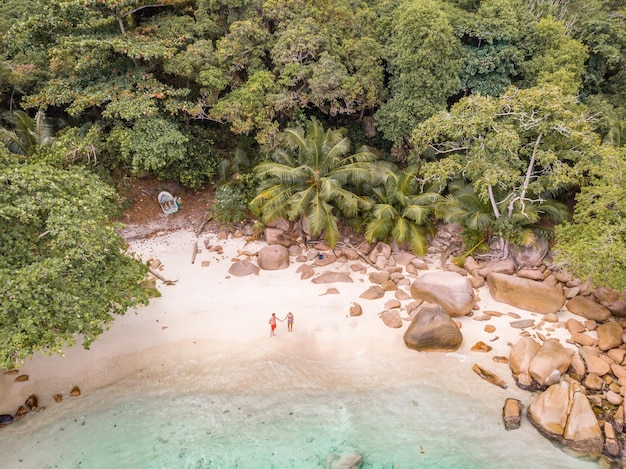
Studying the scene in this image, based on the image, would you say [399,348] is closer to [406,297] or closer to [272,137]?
[406,297]

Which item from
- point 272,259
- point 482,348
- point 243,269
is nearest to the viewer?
point 482,348

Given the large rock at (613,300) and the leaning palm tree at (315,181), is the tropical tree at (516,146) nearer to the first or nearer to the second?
the leaning palm tree at (315,181)

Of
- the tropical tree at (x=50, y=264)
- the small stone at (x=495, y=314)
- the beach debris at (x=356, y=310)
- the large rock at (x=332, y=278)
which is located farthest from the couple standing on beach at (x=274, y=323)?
the small stone at (x=495, y=314)

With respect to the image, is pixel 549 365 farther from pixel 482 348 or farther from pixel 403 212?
pixel 403 212

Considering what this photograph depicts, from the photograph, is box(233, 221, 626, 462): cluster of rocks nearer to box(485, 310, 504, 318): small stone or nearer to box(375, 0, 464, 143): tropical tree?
box(485, 310, 504, 318): small stone

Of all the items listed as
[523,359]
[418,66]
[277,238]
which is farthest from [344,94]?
[523,359]

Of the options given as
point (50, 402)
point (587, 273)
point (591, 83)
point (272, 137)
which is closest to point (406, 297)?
point (587, 273)
